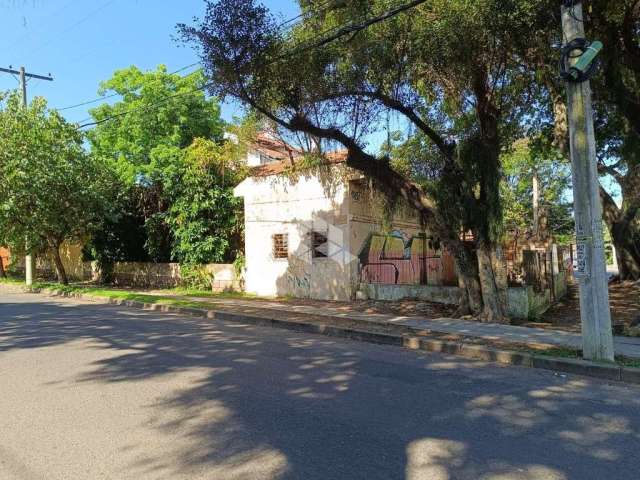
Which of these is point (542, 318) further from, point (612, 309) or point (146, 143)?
point (146, 143)

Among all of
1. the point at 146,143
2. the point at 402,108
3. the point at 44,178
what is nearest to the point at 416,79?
the point at 402,108

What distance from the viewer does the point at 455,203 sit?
1174 cm

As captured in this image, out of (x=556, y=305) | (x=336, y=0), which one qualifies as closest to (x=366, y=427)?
(x=336, y=0)

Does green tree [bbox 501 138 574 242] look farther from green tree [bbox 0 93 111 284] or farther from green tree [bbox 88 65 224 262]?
green tree [bbox 0 93 111 284]

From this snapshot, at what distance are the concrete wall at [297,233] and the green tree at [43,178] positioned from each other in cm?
630

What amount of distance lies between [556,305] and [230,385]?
1415cm

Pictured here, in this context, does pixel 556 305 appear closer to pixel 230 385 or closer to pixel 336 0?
pixel 336 0

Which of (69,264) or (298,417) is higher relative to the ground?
(69,264)

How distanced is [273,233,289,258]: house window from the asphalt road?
887cm

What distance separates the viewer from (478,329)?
32.8 ft

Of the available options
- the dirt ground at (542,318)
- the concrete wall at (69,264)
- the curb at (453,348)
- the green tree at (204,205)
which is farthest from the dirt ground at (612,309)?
the concrete wall at (69,264)

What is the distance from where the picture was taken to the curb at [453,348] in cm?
681

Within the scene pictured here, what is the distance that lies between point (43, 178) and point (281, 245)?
8944 millimetres

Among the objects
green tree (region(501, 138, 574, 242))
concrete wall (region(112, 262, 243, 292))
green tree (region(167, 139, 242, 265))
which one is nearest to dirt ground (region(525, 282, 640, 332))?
concrete wall (region(112, 262, 243, 292))
